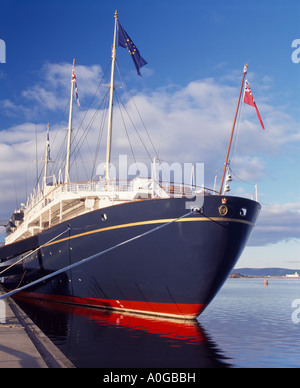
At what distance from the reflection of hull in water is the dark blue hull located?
103 cm

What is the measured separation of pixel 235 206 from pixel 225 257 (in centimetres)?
229

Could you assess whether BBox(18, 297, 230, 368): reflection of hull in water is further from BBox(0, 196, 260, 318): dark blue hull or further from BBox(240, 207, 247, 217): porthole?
BBox(240, 207, 247, 217): porthole

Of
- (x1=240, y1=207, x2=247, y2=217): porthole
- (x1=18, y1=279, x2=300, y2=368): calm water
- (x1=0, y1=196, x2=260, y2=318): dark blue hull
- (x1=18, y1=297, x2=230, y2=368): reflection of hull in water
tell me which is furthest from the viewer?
(x1=240, y1=207, x2=247, y2=217): porthole

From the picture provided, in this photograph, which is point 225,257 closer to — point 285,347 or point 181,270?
point 181,270

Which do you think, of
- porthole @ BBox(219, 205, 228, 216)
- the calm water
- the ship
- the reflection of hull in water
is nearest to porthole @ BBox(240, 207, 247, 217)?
the ship

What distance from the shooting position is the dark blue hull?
17.8m

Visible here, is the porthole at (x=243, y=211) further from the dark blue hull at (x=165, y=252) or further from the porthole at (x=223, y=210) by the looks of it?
the porthole at (x=223, y=210)

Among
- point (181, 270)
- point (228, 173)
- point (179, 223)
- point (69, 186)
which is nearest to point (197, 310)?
point (181, 270)

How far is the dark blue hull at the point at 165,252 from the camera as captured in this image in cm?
1783

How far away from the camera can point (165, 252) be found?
715 inches

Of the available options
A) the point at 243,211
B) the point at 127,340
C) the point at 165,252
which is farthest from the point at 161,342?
the point at 243,211

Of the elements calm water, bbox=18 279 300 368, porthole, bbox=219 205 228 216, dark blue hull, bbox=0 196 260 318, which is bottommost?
calm water, bbox=18 279 300 368

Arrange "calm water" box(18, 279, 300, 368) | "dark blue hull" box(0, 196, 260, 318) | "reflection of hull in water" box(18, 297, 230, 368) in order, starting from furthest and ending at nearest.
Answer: "dark blue hull" box(0, 196, 260, 318), "calm water" box(18, 279, 300, 368), "reflection of hull in water" box(18, 297, 230, 368)

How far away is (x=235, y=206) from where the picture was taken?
18312 millimetres
